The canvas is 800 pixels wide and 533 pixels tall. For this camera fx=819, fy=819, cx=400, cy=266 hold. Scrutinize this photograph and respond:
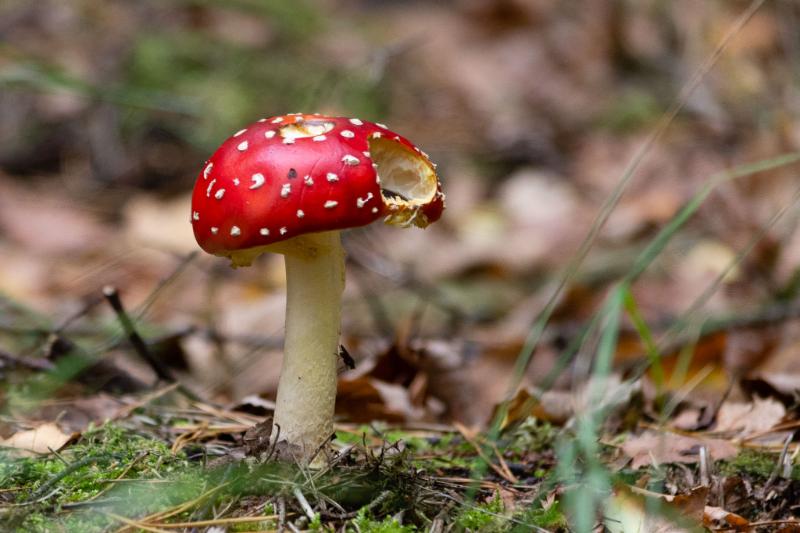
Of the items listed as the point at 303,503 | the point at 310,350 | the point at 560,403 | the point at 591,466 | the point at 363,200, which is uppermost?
the point at 363,200

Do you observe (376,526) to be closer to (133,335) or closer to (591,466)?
(591,466)

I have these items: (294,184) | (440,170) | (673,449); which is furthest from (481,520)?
(440,170)

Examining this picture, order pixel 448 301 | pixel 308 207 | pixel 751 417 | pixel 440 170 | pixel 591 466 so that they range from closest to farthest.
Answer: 1. pixel 591 466
2. pixel 308 207
3. pixel 751 417
4. pixel 448 301
5. pixel 440 170

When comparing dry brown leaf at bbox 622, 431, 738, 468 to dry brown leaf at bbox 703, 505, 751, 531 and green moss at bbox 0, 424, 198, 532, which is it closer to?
dry brown leaf at bbox 703, 505, 751, 531

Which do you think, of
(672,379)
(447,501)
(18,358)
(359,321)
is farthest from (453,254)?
(447,501)

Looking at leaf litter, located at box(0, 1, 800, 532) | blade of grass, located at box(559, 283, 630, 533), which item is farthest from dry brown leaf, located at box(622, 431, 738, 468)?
blade of grass, located at box(559, 283, 630, 533)

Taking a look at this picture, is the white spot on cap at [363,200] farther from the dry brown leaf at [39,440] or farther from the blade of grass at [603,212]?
the dry brown leaf at [39,440]

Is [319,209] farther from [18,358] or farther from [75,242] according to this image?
[75,242]
